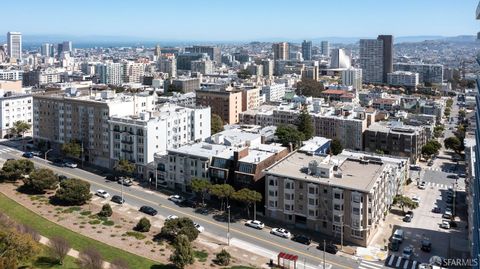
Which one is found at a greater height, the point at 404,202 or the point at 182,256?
the point at 404,202

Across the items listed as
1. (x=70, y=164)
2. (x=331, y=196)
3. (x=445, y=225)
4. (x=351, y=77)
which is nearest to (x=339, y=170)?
(x=331, y=196)

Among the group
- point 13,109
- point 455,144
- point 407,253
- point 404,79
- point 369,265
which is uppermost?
point 404,79

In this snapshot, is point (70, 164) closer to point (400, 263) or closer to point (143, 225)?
point (143, 225)

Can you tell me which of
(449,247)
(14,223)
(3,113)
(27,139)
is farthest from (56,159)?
(449,247)

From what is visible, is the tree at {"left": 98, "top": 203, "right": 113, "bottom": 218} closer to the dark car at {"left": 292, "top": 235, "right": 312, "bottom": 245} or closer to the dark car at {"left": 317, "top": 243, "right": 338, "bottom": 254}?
the dark car at {"left": 292, "top": 235, "right": 312, "bottom": 245}

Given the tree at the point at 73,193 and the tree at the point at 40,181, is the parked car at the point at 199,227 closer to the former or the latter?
the tree at the point at 73,193

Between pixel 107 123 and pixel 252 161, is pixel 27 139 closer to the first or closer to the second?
pixel 107 123
